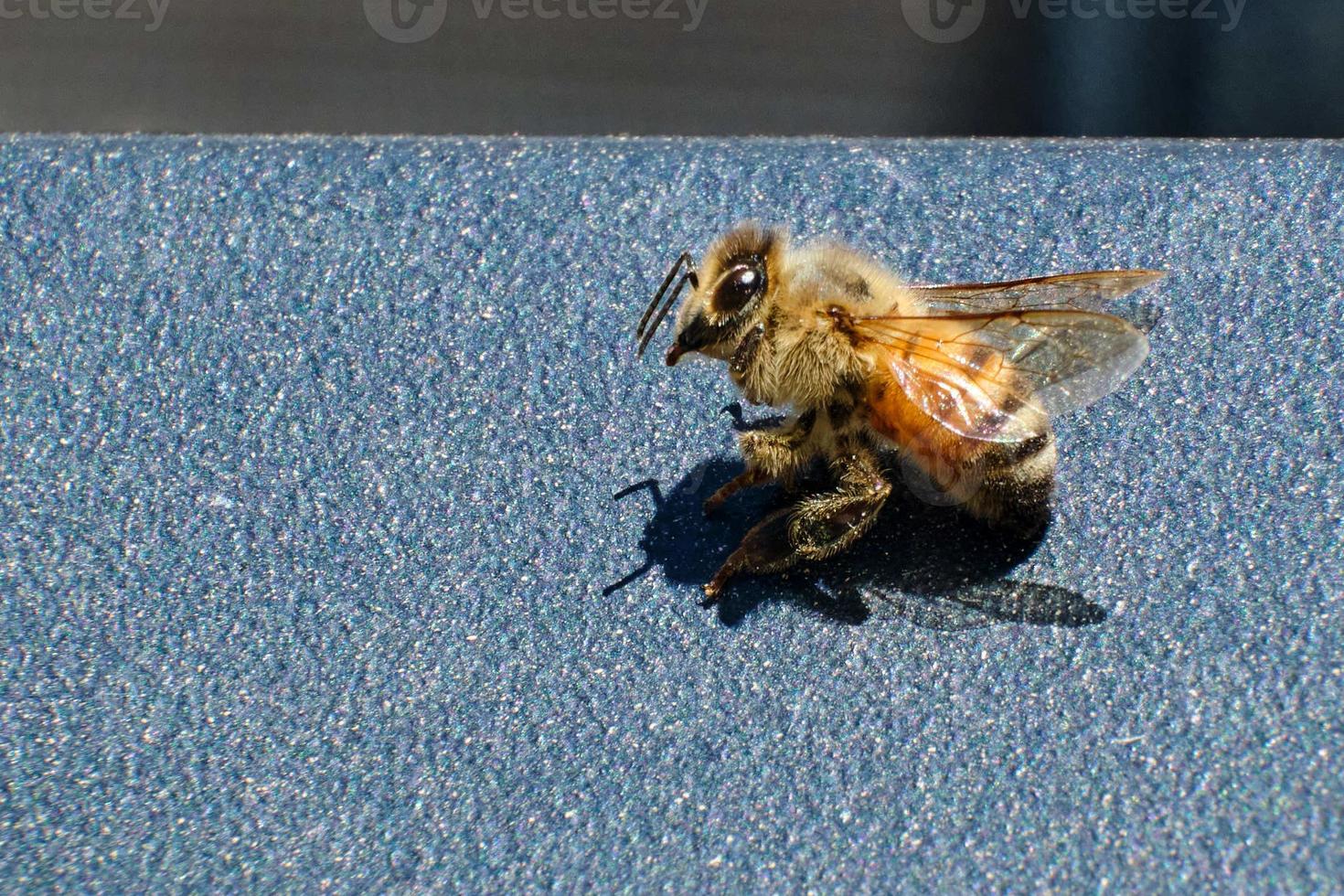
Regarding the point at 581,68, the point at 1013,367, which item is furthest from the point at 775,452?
the point at 581,68

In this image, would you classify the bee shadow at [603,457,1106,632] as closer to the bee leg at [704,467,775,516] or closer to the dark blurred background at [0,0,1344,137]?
the bee leg at [704,467,775,516]

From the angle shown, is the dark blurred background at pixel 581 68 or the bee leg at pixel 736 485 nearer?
the bee leg at pixel 736 485

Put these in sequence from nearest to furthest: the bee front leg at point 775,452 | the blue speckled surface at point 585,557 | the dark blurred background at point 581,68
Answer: the blue speckled surface at point 585,557 < the bee front leg at point 775,452 < the dark blurred background at point 581,68

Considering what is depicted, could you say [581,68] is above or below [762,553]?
above

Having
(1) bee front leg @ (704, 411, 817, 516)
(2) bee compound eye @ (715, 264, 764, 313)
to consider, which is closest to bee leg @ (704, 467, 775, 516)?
(1) bee front leg @ (704, 411, 817, 516)

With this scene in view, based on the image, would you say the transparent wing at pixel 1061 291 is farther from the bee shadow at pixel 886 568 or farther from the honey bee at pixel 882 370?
the bee shadow at pixel 886 568

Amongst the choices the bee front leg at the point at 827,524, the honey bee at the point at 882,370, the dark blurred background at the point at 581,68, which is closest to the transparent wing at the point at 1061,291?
the honey bee at the point at 882,370

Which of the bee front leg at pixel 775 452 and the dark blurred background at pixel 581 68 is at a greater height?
the dark blurred background at pixel 581 68

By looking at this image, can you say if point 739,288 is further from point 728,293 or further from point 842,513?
point 842,513
